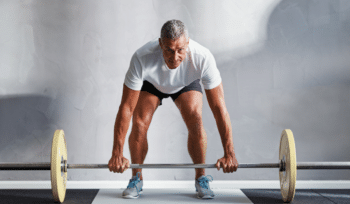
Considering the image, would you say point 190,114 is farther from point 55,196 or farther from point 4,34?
point 4,34

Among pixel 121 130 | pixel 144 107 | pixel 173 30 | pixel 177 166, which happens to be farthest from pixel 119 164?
pixel 173 30

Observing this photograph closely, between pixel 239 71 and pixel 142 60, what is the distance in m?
0.95

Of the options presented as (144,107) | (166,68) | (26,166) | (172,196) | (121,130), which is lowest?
(172,196)

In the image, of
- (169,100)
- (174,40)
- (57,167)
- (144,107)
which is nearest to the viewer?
(174,40)

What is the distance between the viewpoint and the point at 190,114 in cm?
207

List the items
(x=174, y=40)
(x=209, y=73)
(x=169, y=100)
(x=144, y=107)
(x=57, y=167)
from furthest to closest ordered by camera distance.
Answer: (x=169, y=100), (x=144, y=107), (x=209, y=73), (x=57, y=167), (x=174, y=40)

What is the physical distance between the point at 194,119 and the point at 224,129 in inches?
10.2

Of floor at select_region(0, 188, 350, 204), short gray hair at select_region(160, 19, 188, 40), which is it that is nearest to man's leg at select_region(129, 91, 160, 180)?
floor at select_region(0, 188, 350, 204)

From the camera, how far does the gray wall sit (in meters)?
2.49

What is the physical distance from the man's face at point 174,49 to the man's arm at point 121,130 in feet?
0.98

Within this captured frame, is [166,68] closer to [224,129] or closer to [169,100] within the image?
[224,129]

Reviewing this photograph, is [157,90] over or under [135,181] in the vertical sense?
over

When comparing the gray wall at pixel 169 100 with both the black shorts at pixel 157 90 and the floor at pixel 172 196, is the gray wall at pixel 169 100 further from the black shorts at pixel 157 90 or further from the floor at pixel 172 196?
the black shorts at pixel 157 90

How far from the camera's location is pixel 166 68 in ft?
6.17
